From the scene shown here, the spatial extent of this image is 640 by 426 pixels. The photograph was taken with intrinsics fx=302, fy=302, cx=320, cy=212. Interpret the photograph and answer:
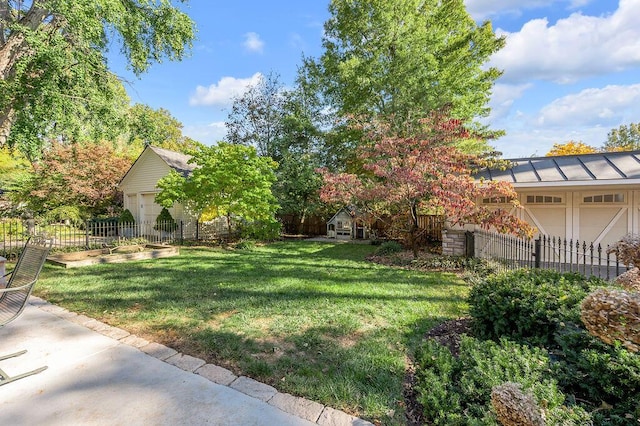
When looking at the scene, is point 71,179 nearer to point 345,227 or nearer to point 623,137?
point 345,227

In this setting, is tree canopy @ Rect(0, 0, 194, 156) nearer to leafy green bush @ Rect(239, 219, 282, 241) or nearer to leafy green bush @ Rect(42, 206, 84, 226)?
leafy green bush @ Rect(42, 206, 84, 226)

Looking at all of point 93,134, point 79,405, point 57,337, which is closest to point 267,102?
point 93,134

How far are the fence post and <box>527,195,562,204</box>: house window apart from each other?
2.31 m

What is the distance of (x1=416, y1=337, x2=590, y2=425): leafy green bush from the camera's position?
1.71m

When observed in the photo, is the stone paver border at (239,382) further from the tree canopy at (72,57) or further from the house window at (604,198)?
the house window at (604,198)

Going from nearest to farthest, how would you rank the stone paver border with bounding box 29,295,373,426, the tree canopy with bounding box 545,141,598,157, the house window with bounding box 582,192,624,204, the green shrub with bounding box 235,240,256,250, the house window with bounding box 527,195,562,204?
the stone paver border with bounding box 29,295,373,426, the house window with bounding box 582,192,624,204, the house window with bounding box 527,195,562,204, the green shrub with bounding box 235,240,256,250, the tree canopy with bounding box 545,141,598,157

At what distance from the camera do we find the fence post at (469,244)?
7.83 metres

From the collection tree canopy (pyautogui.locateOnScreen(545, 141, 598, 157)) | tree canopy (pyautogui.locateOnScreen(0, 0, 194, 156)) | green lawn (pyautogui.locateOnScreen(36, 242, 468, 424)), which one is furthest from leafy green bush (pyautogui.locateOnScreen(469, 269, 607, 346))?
tree canopy (pyautogui.locateOnScreen(545, 141, 598, 157))

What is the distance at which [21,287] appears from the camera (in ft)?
8.34

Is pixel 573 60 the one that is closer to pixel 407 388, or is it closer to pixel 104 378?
pixel 407 388

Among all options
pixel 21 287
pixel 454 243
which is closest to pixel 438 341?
pixel 21 287

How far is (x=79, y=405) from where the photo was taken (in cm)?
216

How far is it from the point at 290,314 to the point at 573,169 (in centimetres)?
840

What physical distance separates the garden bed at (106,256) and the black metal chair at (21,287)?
472 cm
